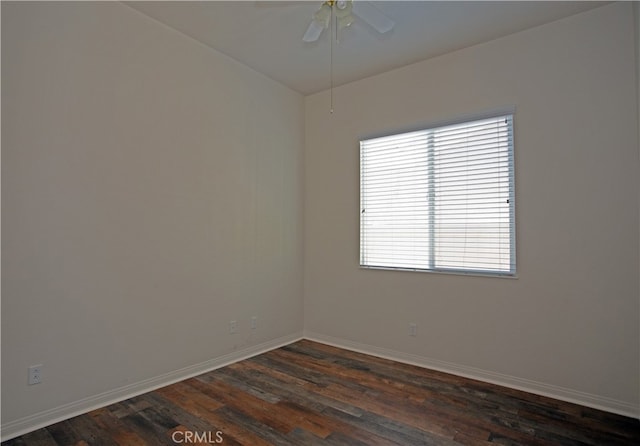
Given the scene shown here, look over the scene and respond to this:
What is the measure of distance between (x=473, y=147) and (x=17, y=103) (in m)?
3.37

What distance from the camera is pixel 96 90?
2482mm

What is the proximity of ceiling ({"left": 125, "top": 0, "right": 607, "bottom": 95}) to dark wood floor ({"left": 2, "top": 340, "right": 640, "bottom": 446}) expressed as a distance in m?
2.90

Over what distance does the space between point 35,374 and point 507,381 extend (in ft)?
11.1

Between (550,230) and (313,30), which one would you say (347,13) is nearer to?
(313,30)

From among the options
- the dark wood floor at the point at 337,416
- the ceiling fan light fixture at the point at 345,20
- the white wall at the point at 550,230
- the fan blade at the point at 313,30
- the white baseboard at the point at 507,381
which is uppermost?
the fan blade at the point at 313,30

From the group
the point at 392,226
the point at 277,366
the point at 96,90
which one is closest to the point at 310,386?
the point at 277,366

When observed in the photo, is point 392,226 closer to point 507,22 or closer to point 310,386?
point 310,386

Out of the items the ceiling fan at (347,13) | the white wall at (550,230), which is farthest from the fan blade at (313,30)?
the white wall at (550,230)

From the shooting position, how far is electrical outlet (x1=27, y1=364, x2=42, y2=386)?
7.06 feet

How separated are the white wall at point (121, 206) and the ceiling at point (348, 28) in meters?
0.23

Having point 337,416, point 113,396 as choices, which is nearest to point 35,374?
point 113,396
